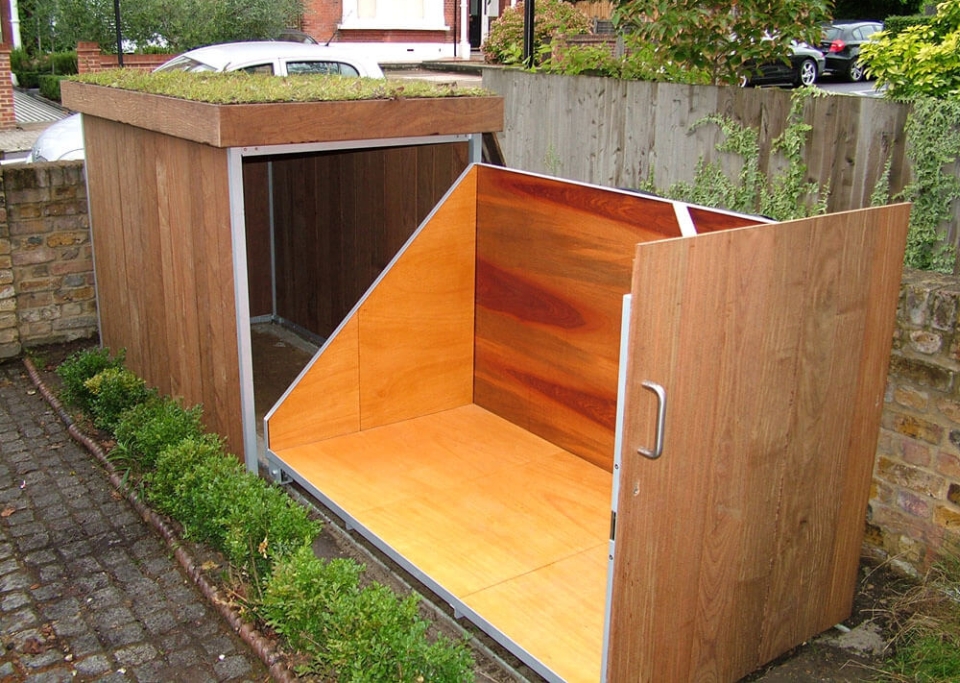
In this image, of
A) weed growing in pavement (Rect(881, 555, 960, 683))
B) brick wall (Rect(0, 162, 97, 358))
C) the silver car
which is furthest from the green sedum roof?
the silver car

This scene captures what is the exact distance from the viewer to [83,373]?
5902 millimetres

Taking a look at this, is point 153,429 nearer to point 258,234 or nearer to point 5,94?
point 258,234

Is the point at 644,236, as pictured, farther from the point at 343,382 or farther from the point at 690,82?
the point at 690,82

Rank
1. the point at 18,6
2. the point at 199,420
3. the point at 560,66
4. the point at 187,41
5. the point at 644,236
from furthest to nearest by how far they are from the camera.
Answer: the point at 18,6 → the point at 187,41 → the point at 560,66 → the point at 199,420 → the point at 644,236

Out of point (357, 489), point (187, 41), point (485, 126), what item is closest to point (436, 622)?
point (357, 489)

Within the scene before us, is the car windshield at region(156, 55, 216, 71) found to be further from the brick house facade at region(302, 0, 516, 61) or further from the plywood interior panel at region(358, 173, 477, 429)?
the brick house facade at region(302, 0, 516, 61)

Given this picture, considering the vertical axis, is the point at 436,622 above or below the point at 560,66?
below

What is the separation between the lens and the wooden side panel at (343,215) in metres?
5.88

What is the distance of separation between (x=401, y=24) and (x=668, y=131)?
938 inches

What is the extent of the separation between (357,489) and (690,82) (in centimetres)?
374

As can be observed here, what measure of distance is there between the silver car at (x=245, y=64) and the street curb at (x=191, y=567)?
4516 mm

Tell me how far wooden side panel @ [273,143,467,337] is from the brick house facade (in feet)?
69.3

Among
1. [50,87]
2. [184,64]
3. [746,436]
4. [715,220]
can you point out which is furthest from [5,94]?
[746,436]

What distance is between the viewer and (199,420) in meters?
5.11
